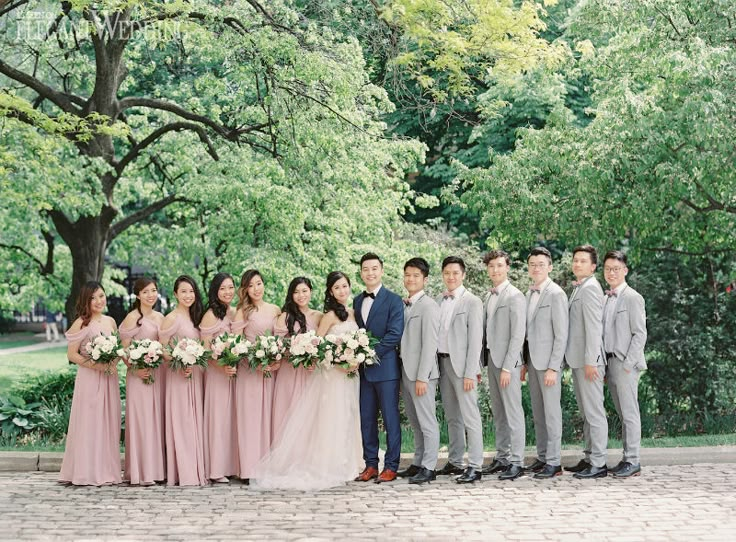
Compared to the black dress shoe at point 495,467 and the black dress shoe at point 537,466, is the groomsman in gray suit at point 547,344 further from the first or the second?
the black dress shoe at point 495,467

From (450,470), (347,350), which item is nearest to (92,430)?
(347,350)

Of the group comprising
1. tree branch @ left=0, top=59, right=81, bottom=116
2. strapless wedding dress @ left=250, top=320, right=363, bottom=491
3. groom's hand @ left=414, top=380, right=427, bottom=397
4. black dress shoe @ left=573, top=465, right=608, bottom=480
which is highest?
tree branch @ left=0, top=59, right=81, bottom=116

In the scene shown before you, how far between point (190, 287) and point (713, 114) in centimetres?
647

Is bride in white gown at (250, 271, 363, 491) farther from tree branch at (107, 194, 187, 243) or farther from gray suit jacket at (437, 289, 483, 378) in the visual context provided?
tree branch at (107, 194, 187, 243)

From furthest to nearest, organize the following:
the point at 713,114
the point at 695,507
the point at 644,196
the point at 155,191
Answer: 1. the point at 155,191
2. the point at 644,196
3. the point at 713,114
4. the point at 695,507

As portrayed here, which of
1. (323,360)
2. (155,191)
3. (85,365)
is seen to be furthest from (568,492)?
(155,191)

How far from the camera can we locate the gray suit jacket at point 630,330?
10.0m

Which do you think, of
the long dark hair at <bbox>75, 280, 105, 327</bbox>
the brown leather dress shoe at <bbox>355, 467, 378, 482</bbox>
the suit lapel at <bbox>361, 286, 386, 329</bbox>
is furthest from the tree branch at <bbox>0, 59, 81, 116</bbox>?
the brown leather dress shoe at <bbox>355, 467, 378, 482</bbox>

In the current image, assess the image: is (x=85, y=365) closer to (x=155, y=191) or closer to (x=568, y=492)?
(x=568, y=492)

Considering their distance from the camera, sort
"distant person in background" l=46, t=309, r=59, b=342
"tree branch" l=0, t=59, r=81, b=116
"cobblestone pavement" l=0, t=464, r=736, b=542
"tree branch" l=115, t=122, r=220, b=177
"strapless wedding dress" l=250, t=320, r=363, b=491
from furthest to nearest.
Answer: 1. "distant person in background" l=46, t=309, r=59, b=342
2. "tree branch" l=115, t=122, r=220, b=177
3. "tree branch" l=0, t=59, r=81, b=116
4. "strapless wedding dress" l=250, t=320, r=363, b=491
5. "cobblestone pavement" l=0, t=464, r=736, b=542

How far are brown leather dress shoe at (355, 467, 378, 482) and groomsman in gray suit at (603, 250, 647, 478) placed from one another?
8.11 ft

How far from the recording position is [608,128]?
12586 mm

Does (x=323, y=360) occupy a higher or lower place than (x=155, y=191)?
lower

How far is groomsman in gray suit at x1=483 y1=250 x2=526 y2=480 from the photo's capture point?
10094 mm
